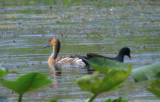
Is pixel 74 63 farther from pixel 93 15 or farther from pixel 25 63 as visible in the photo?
pixel 93 15

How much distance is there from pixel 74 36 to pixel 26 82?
11681mm

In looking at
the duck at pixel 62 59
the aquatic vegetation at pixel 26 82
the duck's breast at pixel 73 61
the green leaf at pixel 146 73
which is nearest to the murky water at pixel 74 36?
the duck at pixel 62 59

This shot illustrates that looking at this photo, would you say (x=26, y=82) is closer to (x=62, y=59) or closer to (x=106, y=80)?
(x=106, y=80)

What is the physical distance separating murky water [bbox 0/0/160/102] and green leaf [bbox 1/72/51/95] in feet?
11.5

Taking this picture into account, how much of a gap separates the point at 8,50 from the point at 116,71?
9984 mm

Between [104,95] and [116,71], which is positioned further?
[104,95]

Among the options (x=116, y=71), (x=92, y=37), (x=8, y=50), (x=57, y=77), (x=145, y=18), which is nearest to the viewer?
(x=116, y=71)

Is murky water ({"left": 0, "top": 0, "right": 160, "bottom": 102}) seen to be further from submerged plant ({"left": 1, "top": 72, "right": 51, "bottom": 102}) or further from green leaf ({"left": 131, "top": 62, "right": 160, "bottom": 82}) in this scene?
submerged plant ({"left": 1, "top": 72, "right": 51, "bottom": 102})

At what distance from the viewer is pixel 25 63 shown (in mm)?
10297

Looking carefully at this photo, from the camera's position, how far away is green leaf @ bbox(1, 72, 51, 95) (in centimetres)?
267

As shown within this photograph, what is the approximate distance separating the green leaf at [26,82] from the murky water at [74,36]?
351 cm

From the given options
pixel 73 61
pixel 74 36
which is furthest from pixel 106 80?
pixel 74 36

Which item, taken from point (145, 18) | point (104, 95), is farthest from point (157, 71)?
point (145, 18)

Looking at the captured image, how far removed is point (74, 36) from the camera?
14375 mm
